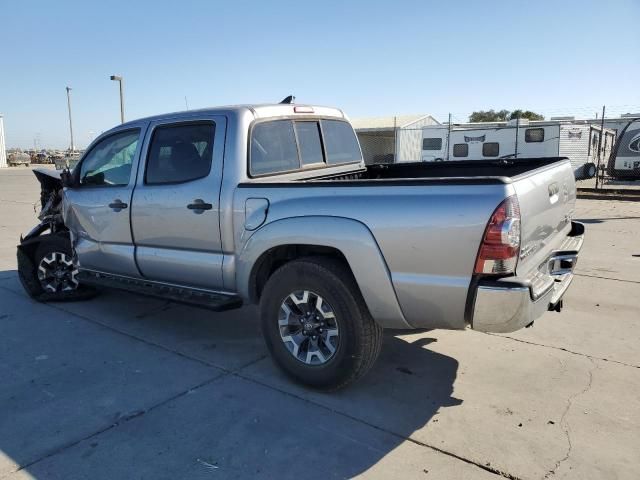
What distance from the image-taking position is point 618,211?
12820mm

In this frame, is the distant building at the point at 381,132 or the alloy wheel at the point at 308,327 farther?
the distant building at the point at 381,132

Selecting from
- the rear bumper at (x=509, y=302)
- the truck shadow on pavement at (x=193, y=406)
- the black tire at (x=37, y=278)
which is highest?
the rear bumper at (x=509, y=302)

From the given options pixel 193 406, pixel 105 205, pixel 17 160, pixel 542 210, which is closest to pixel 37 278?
pixel 105 205

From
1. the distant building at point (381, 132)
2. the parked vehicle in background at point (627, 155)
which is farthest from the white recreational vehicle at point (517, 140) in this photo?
the distant building at point (381, 132)

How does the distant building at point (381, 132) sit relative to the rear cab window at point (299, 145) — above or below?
above

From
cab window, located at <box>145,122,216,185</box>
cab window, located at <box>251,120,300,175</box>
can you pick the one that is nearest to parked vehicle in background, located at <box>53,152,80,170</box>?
cab window, located at <box>145,122,216,185</box>

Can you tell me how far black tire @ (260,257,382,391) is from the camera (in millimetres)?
3344

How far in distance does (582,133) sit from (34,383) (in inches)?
802

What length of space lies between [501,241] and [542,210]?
0.62 metres

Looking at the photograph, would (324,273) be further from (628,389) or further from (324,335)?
(628,389)

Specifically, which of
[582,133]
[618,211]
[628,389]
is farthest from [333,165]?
[582,133]

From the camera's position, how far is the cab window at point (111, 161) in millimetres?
4773

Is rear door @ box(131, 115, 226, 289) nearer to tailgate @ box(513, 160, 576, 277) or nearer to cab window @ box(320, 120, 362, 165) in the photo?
cab window @ box(320, 120, 362, 165)

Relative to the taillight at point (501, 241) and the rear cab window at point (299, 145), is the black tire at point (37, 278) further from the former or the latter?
the taillight at point (501, 241)
